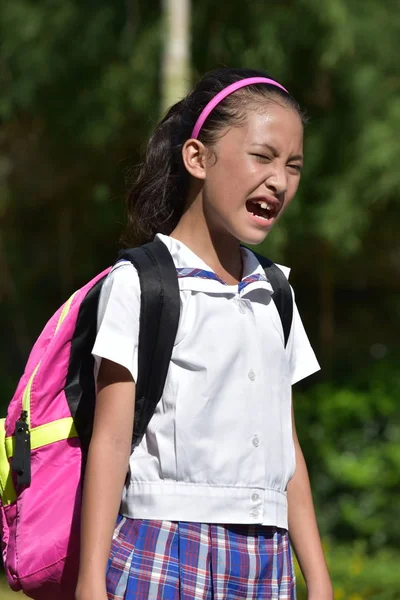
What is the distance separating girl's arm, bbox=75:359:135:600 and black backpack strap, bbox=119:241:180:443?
0.10 ft

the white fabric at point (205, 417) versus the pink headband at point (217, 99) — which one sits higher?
the pink headband at point (217, 99)

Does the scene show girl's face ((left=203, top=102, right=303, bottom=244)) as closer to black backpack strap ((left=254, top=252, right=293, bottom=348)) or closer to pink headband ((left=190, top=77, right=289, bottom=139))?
pink headband ((left=190, top=77, right=289, bottom=139))

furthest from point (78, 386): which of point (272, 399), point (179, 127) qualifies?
point (179, 127)

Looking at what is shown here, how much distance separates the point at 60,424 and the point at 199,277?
37 centimetres

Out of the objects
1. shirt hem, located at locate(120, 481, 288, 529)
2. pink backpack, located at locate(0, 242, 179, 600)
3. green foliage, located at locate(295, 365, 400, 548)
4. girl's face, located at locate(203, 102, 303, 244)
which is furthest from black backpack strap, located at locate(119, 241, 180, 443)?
green foliage, located at locate(295, 365, 400, 548)

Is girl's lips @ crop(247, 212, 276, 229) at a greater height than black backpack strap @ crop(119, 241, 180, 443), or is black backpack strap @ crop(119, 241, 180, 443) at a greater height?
girl's lips @ crop(247, 212, 276, 229)

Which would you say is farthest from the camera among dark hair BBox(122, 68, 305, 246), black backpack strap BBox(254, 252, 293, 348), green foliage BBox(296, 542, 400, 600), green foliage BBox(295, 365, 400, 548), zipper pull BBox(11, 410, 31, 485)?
green foliage BBox(295, 365, 400, 548)

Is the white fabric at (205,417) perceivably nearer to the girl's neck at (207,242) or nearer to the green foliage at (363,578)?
the girl's neck at (207,242)

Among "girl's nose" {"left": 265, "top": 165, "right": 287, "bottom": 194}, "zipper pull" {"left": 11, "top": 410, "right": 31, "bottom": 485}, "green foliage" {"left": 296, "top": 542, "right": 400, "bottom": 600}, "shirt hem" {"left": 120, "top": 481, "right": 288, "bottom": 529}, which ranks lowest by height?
"green foliage" {"left": 296, "top": 542, "right": 400, "bottom": 600}

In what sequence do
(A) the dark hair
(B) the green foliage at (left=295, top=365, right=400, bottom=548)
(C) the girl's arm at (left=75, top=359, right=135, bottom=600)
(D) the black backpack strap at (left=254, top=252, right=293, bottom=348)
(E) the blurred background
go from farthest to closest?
(B) the green foliage at (left=295, top=365, right=400, bottom=548) → (E) the blurred background → (D) the black backpack strap at (left=254, top=252, right=293, bottom=348) → (A) the dark hair → (C) the girl's arm at (left=75, top=359, right=135, bottom=600)

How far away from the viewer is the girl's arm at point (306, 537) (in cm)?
183

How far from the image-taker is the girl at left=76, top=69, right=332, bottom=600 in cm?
162

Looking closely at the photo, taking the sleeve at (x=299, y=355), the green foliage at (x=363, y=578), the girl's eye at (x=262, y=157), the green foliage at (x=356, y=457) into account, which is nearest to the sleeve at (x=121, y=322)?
the girl's eye at (x=262, y=157)

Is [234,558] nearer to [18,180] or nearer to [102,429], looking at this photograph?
[102,429]
